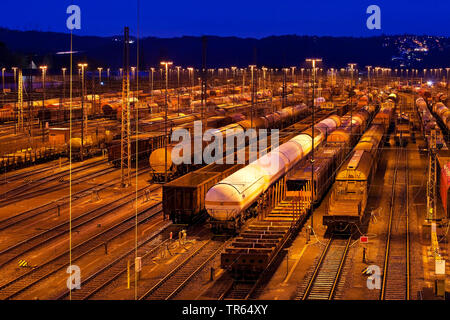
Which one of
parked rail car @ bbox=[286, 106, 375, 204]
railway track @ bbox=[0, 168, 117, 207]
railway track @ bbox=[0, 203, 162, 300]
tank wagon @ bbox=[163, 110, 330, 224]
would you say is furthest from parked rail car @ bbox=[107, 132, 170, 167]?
tank wagon @ bbox=[163, 110, 330, 224]

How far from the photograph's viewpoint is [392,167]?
50.6 m

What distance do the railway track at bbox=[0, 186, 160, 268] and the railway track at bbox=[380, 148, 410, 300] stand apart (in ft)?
44.5

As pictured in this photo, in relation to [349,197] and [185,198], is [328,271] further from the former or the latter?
[185,198]

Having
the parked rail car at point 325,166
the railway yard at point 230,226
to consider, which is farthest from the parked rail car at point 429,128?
the parked rail car at point 325,166

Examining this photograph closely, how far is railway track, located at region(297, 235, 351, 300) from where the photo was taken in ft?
67.5

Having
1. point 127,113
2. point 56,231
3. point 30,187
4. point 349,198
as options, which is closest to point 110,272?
point 56,231

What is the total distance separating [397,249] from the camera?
26.6m

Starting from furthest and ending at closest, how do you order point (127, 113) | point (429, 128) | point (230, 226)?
point (429, 128)
point (127, 113)
point (230, 226)

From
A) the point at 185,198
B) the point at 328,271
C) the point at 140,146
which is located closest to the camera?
the point at 328,271

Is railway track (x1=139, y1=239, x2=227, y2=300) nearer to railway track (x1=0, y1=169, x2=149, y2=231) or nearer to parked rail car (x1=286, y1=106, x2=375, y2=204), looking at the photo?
parked rail car (x1=286, y1=106, x2=375, y2=204)

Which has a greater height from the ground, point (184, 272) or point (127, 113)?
point (127, 113)

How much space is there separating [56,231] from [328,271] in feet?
44.2

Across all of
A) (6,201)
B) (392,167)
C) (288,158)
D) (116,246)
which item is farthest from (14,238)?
(392,167)
